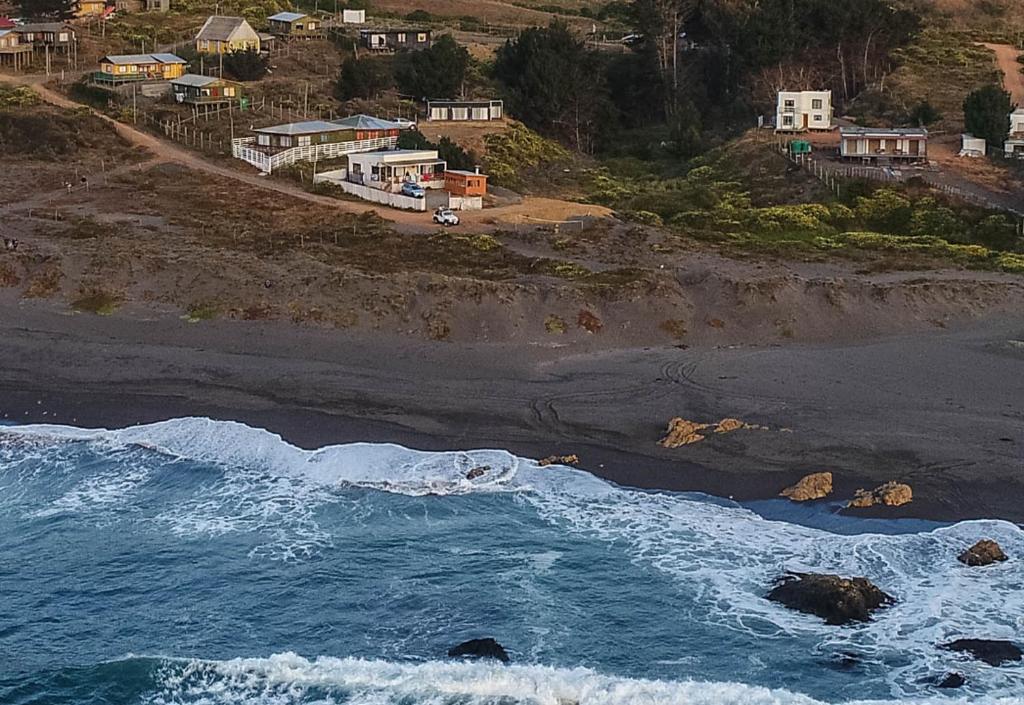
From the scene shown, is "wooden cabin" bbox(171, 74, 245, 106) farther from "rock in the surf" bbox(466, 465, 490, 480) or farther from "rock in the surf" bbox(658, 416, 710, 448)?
"rock in the surf" bbox(658, 416, 710, 448)

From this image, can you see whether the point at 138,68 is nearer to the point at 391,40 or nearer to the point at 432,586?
the point at 391,40

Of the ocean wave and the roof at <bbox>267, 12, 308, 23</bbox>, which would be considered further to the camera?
the roof at <bbox>267, 12, 308, 23</bbox>

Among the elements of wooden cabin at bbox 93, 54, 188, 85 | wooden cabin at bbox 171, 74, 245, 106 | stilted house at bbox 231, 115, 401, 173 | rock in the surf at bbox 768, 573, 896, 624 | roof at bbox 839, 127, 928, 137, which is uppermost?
wooden cabin at bbox 93, 54, 188, 85

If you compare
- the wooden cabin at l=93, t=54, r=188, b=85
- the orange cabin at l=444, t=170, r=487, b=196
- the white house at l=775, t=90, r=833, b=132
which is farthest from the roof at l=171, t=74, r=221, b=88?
the white house at l=775, t=90, r=833, b=132

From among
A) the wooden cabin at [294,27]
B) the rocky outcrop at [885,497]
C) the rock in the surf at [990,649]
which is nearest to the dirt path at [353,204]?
the wooden cabin at [294,27]

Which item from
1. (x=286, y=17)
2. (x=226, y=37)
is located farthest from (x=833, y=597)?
(x=286, y=17)

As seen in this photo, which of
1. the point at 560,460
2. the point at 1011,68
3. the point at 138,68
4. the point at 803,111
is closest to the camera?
the point at 560,460

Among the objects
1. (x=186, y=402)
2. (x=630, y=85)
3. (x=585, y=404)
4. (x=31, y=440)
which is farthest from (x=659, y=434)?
(x=630, y=85)
